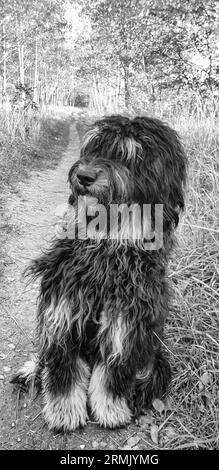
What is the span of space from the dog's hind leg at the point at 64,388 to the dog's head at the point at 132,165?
0.95 metres

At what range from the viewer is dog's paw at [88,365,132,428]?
246 centimetres

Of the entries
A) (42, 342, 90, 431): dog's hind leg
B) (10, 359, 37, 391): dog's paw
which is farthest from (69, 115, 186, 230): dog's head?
(10, 359, 37, 391): dog's paw

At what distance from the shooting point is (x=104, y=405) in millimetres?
2488

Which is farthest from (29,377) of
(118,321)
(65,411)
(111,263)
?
(111,263)

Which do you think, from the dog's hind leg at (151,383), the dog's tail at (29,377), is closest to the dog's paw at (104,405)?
the dog's hind leg at (151,383)

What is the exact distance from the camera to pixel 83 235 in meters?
2.23

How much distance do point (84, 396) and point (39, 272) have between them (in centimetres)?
84

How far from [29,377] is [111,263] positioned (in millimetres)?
1179

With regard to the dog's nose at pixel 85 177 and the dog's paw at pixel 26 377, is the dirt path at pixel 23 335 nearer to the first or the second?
the dog's paw at pixel 26 377

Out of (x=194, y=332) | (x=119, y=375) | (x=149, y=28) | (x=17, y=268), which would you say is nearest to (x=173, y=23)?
(x=149, y=28)

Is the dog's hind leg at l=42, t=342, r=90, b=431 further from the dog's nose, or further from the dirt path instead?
the dog's nose

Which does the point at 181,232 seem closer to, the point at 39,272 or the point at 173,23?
the point at 39,272

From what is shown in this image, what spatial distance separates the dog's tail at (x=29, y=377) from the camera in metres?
2.78

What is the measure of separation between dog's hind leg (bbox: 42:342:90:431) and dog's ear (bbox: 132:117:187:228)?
1.00m
